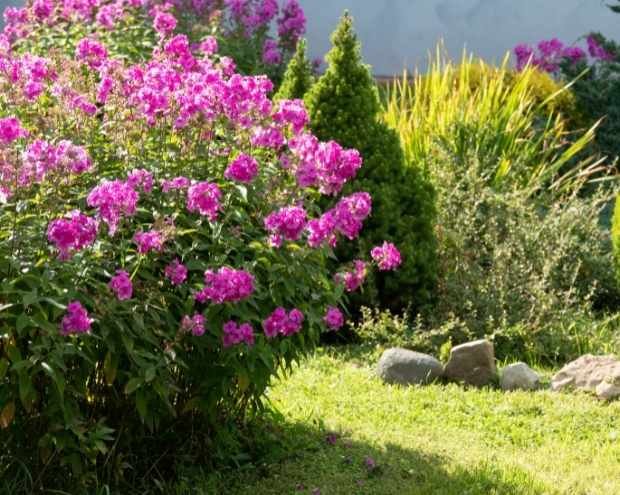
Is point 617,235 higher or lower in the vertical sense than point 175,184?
lower

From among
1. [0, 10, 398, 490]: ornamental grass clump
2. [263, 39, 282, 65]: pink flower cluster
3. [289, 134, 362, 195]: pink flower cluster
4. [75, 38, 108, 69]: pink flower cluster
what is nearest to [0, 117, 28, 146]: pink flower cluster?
[0, 10, 398, 490]: ornamental grass clump

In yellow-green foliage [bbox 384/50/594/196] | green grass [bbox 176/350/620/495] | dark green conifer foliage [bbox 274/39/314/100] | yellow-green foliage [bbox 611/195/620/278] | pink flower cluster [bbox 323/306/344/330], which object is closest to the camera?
pink flower cluster [bbox 323/306/344/330]

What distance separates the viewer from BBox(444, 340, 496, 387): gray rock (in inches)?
261

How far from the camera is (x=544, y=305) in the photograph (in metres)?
7.43

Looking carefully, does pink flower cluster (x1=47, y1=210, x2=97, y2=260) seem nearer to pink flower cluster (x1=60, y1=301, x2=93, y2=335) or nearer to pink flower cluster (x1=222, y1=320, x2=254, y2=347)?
pink flower cluster (x1=60, y1=301, x2=93, y2=335)

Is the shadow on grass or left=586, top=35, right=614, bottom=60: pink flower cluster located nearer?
the shadow on grass

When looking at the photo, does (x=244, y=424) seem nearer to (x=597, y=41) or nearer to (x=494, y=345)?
(x=494, y=345)

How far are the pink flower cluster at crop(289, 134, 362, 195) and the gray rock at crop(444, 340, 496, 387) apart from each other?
2687 millimetres

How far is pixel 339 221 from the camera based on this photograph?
13.7 ft

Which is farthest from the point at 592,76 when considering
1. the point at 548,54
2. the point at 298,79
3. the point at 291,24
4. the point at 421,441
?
the point at 421,441

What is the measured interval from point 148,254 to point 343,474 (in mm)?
1460

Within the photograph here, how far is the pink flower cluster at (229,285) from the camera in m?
3.73

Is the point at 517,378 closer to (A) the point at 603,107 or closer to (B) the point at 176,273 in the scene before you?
(B) the point at 176,273

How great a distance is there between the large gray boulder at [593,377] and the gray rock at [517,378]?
0.13 metres
